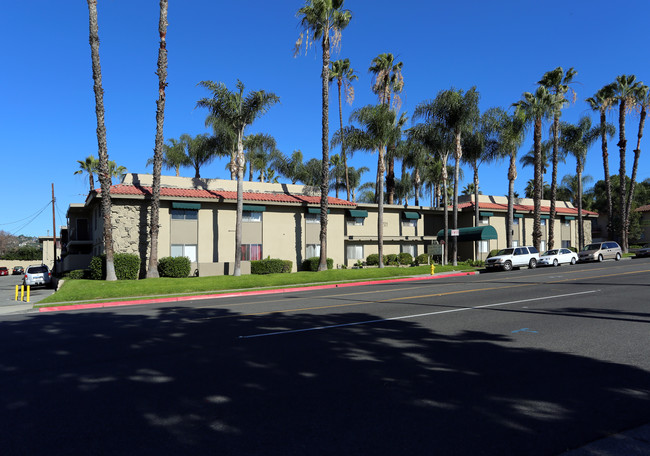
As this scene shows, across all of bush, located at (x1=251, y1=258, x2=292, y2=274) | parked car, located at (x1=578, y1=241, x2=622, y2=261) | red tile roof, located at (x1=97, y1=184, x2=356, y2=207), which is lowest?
bush, located at (x1=251, y1=258, x2=292, y2=274)

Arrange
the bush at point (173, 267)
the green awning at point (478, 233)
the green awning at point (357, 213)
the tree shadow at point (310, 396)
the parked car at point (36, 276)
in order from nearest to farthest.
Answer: the tree shadow at point (310, 396) < the bush at point (173, 267) < the parked car at point (36, 276) < the green awning at point (357, 213) < the green awning at point (478, 233)

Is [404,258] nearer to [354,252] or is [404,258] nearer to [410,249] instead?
[410,249]

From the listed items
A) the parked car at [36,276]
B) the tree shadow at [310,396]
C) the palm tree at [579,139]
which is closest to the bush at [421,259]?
the palm tree at [579,139]

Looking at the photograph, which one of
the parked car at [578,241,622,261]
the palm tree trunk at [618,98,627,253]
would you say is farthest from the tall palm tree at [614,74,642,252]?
the parked car at [578,241,622,261]

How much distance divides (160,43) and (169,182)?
8.69 meters

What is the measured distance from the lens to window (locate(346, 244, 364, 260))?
117 ft

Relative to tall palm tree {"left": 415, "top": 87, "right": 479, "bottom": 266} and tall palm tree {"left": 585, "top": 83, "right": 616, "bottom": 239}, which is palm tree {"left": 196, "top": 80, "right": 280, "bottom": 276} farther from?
tall palm tree {"left": 585, "top": 83, "right": 616, "bottom": 239}

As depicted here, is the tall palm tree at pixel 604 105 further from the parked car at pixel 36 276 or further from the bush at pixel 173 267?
the parked car at pixel 36 276

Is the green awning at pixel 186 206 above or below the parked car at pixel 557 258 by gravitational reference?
above

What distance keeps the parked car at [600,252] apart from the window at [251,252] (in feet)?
85.6

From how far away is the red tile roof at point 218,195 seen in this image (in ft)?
87.0

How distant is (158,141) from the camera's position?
25469 millimetres

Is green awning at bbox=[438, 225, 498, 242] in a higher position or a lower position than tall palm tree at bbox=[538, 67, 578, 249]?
lower

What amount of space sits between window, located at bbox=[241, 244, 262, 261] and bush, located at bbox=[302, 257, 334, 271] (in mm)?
3270
